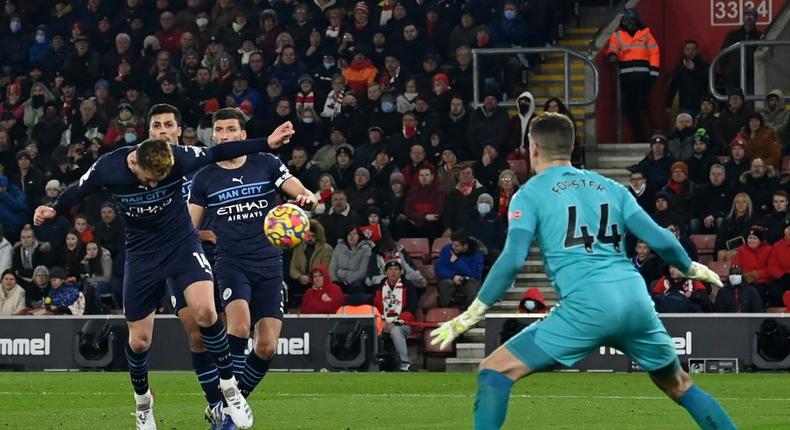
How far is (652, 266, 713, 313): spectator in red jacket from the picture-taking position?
808 inches

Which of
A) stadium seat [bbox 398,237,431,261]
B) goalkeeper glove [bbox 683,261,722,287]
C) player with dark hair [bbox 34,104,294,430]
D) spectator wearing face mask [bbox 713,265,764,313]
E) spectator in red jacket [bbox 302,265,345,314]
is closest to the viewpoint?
goalkeeper glove [bbox 683,261,722,287]

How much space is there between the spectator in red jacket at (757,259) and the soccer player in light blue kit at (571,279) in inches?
493

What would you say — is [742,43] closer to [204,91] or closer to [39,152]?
[204,91]

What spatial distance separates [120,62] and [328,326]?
884 cm

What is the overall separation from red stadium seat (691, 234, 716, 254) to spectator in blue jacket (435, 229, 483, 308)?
9.29 feet

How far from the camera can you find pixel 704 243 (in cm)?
2208

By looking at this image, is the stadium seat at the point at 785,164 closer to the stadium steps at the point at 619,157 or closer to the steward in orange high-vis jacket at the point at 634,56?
the stadium steps at the point at 619,157

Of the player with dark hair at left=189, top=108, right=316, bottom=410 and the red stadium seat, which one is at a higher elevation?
the player with dark hair at left=189, top=108, right=316, bottom=410

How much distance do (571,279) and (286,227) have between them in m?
4.03

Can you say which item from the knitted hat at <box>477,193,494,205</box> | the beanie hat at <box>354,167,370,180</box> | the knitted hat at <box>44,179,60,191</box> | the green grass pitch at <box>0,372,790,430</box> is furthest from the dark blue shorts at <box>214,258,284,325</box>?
the knitted hat at <box>44,179,60,191</box>

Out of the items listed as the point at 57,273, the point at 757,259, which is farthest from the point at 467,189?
the point at 57,273

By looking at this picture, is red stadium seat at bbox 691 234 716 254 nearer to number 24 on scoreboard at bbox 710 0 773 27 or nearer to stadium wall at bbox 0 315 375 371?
stadium wall at bbox 0 315 375 371

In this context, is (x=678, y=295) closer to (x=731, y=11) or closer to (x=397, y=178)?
(x=397, y=178)

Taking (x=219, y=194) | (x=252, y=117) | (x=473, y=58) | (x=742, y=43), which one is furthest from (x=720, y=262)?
(x=219, y=194)
